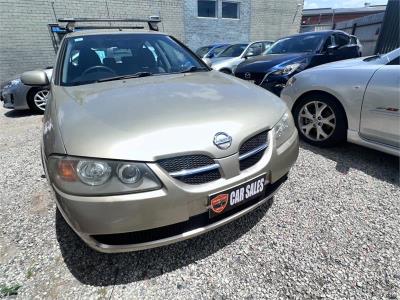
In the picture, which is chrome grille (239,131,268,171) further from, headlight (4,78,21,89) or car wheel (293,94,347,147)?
headlight (4,78,21,89)

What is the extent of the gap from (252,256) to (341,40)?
6.20 m

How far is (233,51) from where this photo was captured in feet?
28.4

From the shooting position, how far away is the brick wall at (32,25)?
29.8 ft

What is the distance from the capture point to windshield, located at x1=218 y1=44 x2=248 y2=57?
8.58 meters

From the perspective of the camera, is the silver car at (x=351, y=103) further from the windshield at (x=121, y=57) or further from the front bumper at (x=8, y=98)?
the front bumper at (x=8, y=98)

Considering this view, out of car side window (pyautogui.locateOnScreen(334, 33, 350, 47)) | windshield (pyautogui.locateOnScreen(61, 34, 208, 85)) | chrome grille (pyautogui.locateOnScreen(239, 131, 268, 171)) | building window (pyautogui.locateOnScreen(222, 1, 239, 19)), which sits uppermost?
building window (pyautogui.locateOnScreen(222, 1, 239, 19))

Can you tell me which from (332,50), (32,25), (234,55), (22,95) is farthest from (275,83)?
(32,25)

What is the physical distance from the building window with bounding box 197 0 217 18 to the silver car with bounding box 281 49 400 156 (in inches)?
453

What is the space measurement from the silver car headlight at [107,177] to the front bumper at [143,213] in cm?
3

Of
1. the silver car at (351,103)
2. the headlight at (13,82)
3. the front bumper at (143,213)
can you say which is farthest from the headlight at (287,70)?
the headlight at (13,82)

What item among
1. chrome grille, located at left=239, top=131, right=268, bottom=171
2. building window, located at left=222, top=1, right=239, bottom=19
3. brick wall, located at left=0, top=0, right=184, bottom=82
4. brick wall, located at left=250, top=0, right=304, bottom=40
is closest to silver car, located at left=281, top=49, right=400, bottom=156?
chrome grille, located at left=239, top=131, right=268, bottom=171

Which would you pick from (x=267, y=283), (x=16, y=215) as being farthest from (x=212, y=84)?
(x=16, y=215)

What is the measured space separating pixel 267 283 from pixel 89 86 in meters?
1.87

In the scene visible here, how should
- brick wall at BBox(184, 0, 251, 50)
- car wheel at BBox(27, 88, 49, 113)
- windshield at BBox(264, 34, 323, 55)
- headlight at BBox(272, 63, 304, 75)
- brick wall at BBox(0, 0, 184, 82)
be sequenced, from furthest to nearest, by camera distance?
brick wall at BBox(184, 0, 251, 50) < brick wall at BBox(0, 0, 184, 82) < car wheel at BBox(27, 88, 49, 113) < windshield at BBox(264, 34, 323, 55) < headlight at BBox(272, 63, 304, 75)
